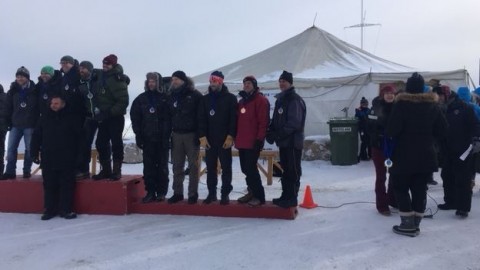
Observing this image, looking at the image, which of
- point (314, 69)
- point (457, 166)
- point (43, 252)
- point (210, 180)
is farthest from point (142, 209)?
point (314, 69)

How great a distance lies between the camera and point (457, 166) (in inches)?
229

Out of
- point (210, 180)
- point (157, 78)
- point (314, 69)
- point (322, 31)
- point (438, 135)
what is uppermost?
point (322, 31)

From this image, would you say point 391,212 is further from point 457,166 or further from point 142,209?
point 142,209

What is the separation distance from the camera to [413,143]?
488 centimetres

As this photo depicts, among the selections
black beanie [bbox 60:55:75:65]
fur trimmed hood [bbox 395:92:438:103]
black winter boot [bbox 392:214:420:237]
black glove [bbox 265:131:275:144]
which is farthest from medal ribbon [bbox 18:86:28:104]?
black winter boot [bbox 392:214:420:237]

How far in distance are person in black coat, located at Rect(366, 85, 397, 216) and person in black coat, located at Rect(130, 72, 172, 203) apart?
8.89 ft

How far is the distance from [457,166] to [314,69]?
839cm

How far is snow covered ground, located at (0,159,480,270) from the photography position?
4215mm

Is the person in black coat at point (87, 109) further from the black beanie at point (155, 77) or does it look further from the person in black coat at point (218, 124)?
the person in black coat at point (218, 124)

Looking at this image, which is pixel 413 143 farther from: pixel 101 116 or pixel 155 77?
pixel 101 116

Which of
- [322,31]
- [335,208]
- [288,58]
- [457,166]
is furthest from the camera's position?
[322,31]

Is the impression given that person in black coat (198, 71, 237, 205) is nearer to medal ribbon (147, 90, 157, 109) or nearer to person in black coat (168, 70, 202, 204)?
person in black coat (168, 70, 202, 204)

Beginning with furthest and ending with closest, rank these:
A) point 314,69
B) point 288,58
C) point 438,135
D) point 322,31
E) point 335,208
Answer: point 322,31 → point 288,58 → point 314,69 → point 335,208 → point 438,135

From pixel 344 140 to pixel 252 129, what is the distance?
5.79m
